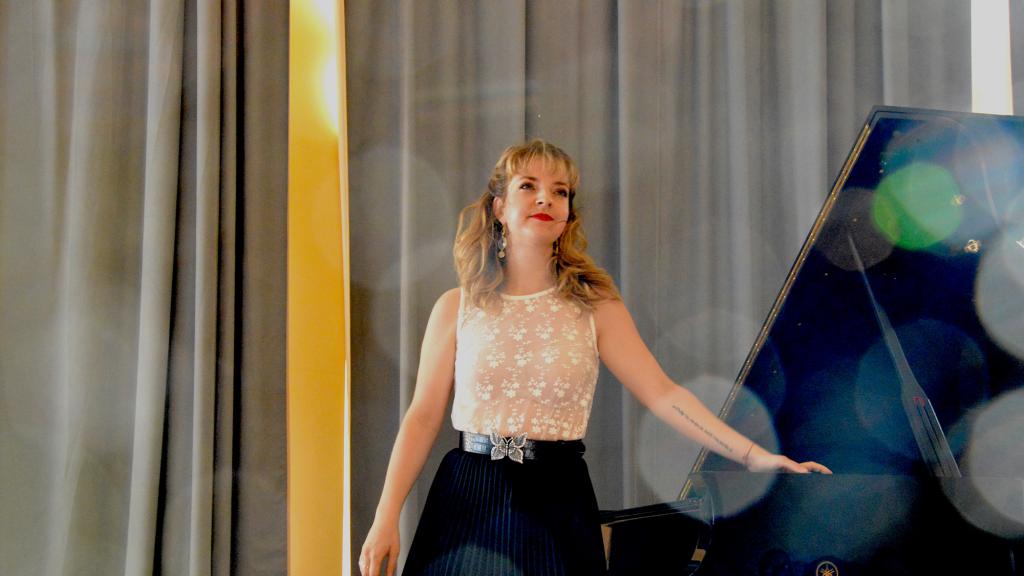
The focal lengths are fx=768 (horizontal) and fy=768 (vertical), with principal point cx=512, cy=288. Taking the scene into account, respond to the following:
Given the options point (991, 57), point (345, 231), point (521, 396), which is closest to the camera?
point (521, 396)

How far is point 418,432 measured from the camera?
1516 millimetres

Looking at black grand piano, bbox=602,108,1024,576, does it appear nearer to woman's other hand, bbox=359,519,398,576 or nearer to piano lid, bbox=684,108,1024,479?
piano lid, bbox=684,108,1024,479

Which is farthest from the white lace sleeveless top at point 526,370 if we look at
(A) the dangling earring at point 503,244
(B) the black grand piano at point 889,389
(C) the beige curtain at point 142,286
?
(C) the beige curtain at point 142,286

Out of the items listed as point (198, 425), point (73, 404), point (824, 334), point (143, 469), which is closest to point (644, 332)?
point (824, 334)

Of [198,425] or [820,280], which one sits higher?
[820,280]

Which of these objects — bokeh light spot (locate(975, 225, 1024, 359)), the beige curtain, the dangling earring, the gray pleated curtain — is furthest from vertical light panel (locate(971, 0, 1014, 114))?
the beige curtain

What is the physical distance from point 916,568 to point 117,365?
1780 mm

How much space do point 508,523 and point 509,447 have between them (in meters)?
0.14

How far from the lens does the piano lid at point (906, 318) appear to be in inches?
52.9

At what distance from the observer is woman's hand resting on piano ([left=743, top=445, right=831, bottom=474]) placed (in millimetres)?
1301

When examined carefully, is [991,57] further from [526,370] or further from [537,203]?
[526,370]

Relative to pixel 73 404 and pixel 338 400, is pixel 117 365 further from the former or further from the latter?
pixel 338 400

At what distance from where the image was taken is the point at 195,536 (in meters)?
1.78

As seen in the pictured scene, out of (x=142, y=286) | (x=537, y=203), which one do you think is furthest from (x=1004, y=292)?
(x=142, y=286)
